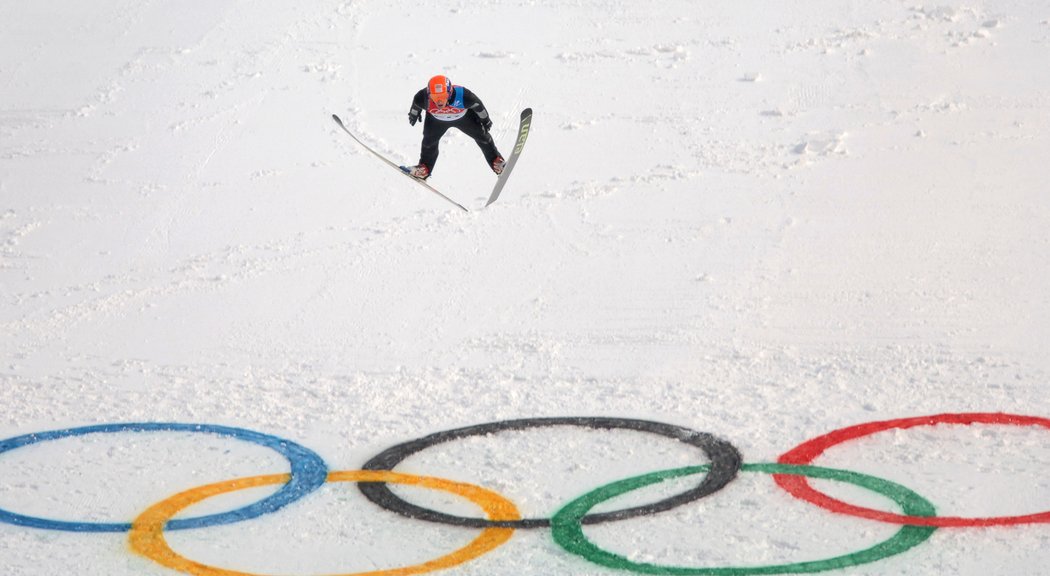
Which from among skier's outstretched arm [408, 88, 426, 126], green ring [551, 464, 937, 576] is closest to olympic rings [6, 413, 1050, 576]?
green ring [551, 464, 937, 576]

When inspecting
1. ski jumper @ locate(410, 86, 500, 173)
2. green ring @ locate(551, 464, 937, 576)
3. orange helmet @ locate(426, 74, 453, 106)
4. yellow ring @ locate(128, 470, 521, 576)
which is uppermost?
orange helmet @ locate(426, 74, 453, 106)

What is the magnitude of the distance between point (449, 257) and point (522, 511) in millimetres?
4844

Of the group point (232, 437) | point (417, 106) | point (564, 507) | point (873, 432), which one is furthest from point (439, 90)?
point (873, 432)

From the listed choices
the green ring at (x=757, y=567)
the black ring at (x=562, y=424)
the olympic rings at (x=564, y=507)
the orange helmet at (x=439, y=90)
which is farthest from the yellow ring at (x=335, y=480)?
the orange helmet at (x=439, y=90)

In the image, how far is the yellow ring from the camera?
22.5 ft

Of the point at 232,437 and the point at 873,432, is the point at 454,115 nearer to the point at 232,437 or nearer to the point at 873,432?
the point at 232,437

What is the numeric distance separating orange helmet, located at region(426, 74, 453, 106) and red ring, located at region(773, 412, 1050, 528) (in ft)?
12.2

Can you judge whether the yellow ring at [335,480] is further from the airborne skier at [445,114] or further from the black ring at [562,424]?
the airborne skier at [445,114]

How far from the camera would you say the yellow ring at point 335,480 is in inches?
270

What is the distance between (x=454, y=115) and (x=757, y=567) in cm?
442

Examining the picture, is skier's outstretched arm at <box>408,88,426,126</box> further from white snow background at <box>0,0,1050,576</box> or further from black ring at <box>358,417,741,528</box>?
black ring at <box>358,417,741,528</box>

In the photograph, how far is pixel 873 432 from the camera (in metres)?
8.20

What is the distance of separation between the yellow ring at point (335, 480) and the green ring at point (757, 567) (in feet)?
1.29

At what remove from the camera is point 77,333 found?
35.5 ft
